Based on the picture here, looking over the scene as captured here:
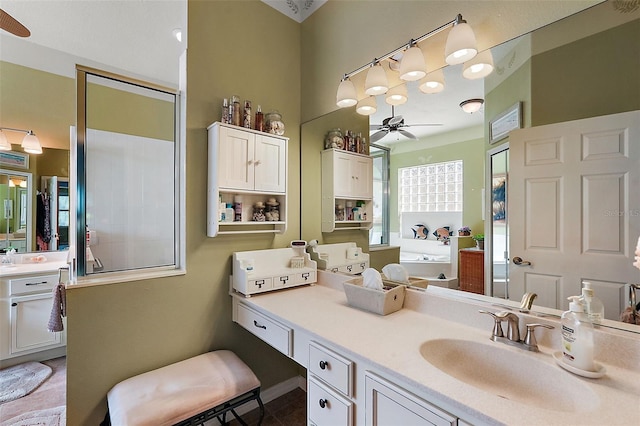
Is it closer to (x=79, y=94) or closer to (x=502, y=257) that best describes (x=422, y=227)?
(x=502, y=257)

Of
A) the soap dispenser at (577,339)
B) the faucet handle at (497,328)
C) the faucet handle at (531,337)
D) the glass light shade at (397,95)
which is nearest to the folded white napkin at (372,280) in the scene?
the faucet handle at (497,328)

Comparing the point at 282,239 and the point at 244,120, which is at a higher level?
the point at 244,120

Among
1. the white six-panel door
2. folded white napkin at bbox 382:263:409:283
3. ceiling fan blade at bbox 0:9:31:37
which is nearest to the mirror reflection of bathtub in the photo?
folded white napkin at bbox 382:263:409:283

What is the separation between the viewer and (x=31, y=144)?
2.78 m

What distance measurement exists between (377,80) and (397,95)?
0.49 ft

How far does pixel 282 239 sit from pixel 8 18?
1.99 metres

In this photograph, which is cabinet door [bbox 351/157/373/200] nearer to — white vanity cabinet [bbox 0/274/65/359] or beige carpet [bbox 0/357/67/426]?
beige carpet [bbox 0/357/67/426]

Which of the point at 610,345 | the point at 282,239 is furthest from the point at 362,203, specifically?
the point at 610,345

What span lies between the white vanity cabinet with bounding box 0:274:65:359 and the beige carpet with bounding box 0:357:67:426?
0.41 metres

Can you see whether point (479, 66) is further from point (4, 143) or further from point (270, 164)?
point (4, 143)

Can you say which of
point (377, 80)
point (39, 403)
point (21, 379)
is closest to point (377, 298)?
point (377, 80)

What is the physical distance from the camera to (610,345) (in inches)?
37.9

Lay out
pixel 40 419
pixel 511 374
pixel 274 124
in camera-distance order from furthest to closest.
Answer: pixel 274 124 → pixel 40 419 → pixel 511 374

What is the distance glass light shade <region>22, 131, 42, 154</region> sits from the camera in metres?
2.76
